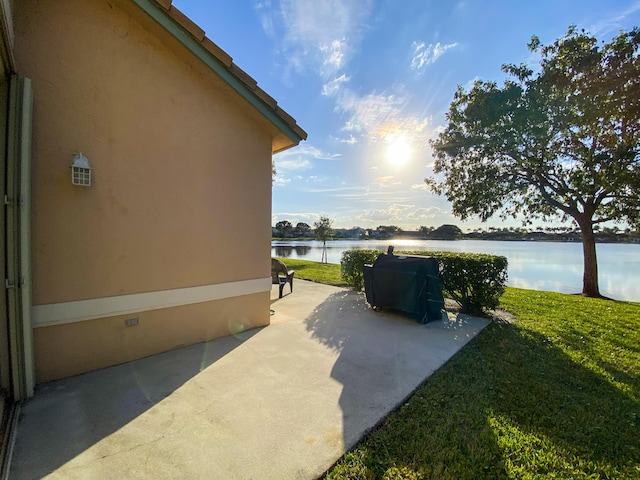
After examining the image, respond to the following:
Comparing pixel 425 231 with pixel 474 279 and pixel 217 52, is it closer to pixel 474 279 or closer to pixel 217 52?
pixel 474 279

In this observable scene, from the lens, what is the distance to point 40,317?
309cm

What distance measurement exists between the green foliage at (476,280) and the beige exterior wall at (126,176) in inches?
184

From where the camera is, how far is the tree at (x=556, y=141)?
5.54 m

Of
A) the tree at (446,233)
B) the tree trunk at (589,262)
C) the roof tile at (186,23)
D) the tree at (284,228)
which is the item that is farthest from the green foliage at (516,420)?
the tree at (284,228)

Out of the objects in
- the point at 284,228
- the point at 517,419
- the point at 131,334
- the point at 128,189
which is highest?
the point at 284,228

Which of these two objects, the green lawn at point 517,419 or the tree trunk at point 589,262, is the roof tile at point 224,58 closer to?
the green lawn at point 517,419

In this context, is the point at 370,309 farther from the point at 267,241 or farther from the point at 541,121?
the point at 541,121

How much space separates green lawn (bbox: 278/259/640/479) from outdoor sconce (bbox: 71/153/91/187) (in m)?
3.88

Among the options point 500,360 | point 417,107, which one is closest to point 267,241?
point 500,360

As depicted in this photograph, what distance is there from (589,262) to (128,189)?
671 inches

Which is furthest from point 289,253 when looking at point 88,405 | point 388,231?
point 88,405

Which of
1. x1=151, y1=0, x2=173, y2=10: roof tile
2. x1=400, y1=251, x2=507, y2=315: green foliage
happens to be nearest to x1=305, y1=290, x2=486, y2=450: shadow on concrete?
x1=400, y1=251, x2=507, y2=315: green foliage

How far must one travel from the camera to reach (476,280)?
6.27 meters

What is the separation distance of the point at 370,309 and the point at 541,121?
8887mm
